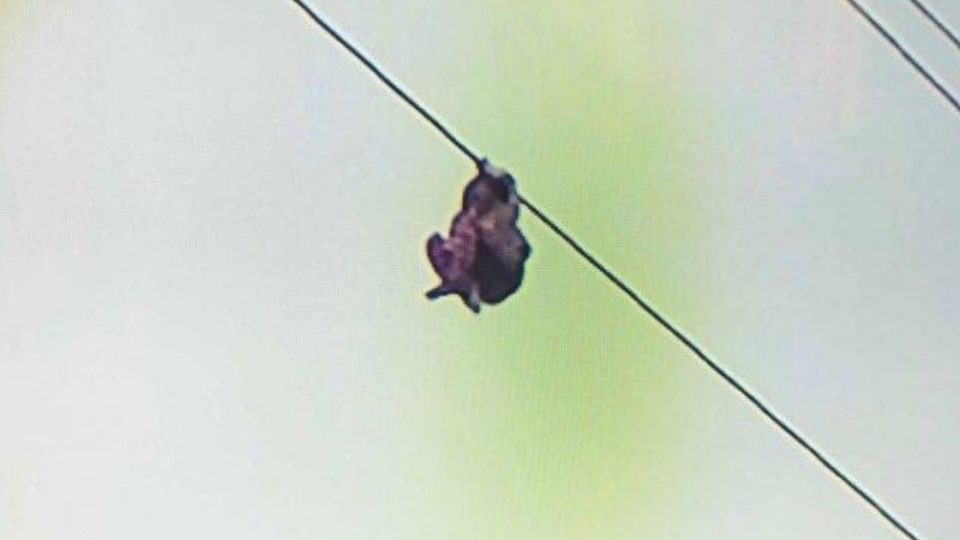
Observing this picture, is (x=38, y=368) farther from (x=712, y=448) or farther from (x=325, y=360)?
(x=712, y=448)

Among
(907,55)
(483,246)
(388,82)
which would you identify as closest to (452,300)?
(483,246)

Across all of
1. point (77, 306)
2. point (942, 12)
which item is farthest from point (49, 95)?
point (942, 12)

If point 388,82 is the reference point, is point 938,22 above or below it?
below

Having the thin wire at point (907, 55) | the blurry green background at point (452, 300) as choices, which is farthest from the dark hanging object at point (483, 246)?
the thin wire at point (907, 55)

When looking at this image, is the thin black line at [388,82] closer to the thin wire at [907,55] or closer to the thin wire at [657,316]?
the thin wire at [657,316]

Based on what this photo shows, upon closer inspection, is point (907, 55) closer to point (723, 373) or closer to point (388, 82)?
point (723, 373)

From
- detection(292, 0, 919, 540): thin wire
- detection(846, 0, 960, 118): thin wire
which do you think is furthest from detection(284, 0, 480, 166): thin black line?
detection(846, 0, 960, 118): thin wire

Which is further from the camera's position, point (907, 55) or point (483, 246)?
point (907, 55)
